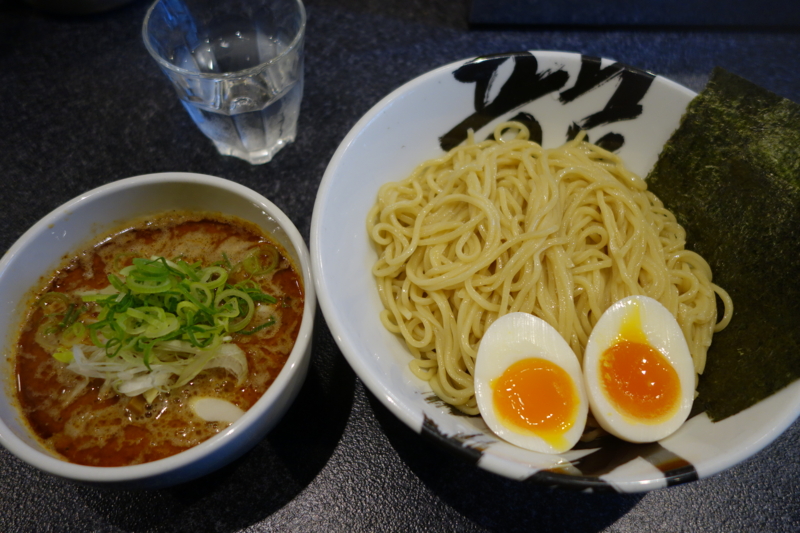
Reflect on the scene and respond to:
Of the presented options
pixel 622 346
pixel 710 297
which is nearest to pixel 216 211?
pixel 622 346

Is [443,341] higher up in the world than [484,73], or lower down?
lower down

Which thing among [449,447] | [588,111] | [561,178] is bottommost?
[449,447]

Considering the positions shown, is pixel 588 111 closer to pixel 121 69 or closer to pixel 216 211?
pixel 216 211

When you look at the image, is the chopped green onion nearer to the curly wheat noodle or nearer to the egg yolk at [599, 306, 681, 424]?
the curly wheat noodle

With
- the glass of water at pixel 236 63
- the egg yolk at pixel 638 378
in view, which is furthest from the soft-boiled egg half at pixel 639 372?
the glass of water at pixel 236 63

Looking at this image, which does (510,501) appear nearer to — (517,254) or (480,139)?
(517,254)

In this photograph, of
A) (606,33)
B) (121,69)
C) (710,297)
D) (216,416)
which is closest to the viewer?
(216,416)

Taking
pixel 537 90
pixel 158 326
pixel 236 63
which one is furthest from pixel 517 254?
pixel 236 63

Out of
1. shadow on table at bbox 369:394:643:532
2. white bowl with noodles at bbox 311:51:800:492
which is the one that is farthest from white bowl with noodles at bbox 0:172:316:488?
shadow on table at bbox 369:394:643:532
